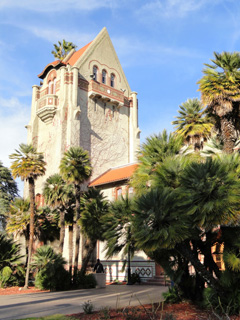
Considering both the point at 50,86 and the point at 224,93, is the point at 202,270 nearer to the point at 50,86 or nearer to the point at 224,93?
the point at 224,93

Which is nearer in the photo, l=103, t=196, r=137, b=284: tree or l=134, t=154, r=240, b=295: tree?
l=134, t=154, r=240, b=295: tree

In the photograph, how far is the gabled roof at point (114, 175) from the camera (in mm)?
29663

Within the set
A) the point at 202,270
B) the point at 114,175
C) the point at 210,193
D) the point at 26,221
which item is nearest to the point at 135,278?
the point at 26,221

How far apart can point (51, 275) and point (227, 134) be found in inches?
529

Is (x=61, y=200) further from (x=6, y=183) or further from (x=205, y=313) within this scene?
(x=6, y=183)

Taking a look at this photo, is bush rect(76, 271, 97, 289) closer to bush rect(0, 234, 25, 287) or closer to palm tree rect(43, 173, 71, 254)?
palm tree rect(43, 173, 71, 254)

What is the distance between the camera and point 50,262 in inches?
816

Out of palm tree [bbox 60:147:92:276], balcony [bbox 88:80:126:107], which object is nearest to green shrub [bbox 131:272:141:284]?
palm tree [bbox 60:147:92:276]

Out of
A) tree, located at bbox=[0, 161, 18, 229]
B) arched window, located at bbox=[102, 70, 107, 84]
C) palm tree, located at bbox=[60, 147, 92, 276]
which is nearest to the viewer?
palm tree, located at bbox=[60, 147, 92, 276]

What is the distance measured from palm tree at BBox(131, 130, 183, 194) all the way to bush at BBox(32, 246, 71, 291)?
9413 millimetres

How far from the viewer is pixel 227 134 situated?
54.5 feet

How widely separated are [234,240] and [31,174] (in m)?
15.5

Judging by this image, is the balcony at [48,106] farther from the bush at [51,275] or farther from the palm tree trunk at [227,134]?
the palm tree trunk at [227,134]

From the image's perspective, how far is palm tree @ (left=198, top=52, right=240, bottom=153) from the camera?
1655 centimetres
